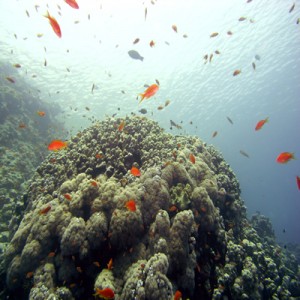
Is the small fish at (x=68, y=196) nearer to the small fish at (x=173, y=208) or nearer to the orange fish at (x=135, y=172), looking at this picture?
the orange fish at (x=135, y=172)

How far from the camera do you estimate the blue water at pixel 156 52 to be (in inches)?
866

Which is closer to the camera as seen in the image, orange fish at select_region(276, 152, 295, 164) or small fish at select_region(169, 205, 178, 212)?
small fish at select_region(169, 205, 178, 212)

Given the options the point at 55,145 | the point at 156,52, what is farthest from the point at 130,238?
the point at 156,52

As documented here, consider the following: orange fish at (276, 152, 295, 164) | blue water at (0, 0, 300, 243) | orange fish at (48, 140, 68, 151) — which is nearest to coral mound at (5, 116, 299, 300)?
orange fish at (48, 140, 68, 151)

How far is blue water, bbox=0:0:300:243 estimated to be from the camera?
22.0 m

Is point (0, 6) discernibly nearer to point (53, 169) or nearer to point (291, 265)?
point (53, 169)

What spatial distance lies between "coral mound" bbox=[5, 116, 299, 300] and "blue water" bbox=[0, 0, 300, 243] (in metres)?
9.34

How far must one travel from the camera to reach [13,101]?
59.9 feet

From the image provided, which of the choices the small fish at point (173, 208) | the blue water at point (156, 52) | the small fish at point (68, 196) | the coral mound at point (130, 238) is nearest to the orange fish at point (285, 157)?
the coral mound at point (130, 238)

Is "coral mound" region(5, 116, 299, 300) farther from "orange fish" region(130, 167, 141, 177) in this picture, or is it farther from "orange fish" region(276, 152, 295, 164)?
"orange fish" region(276, 152, 295, 164)

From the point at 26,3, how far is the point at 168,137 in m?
21.1

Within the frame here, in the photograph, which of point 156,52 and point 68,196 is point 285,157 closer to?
point 68,196

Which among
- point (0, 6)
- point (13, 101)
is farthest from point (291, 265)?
point (0, 6)

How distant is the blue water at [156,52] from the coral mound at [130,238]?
934 cm
